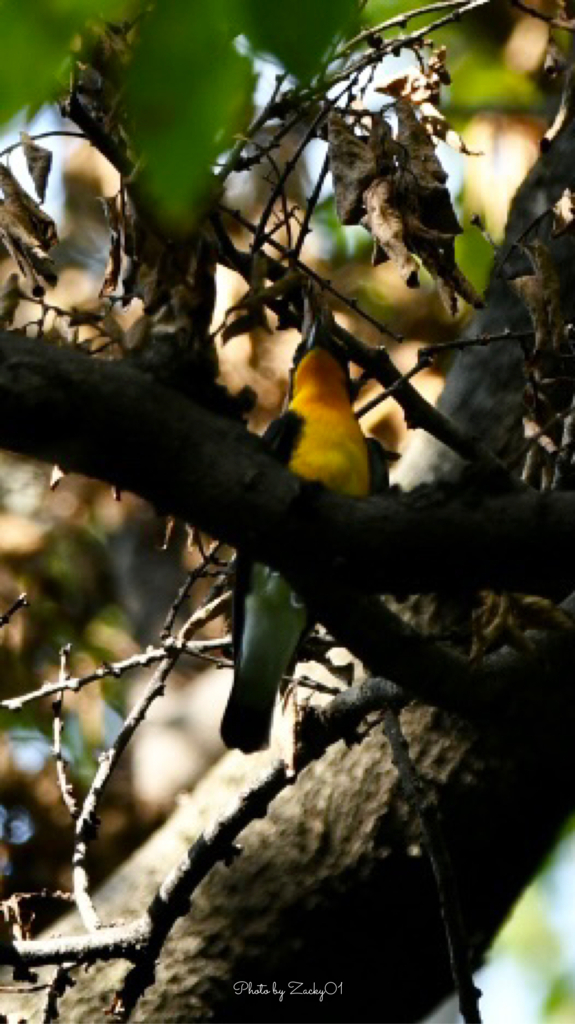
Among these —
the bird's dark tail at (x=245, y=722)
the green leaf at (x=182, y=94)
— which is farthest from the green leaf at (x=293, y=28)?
the bird's dark tail at (x=245, y=722)

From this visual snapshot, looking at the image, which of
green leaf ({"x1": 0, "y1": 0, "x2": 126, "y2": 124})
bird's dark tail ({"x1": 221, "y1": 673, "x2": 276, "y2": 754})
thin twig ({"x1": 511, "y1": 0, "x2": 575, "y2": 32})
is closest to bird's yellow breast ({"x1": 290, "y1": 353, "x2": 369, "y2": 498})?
bird's dark tail ({"x1": 221, "y1": 673, "x2": 276, "y2": 754})

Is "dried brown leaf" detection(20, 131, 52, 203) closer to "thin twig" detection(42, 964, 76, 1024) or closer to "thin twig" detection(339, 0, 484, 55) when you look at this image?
"thin twig" detection(339, 0, 484, 55)

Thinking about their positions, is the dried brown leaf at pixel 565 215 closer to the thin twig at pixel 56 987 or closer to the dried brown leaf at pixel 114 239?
the dried brown leaf at pixel 114 239

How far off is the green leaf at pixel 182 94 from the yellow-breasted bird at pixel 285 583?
222 cm

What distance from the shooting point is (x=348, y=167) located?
9.77 ft

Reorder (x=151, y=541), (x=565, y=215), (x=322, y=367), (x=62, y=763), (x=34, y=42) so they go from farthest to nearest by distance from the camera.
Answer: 1. (x=151, y=541)
2. (x=322, y=367)
3. (x=62, y=763)
4. (x=565, y=215)
5. (x=34, y=42)

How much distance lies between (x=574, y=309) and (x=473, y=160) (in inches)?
92.6

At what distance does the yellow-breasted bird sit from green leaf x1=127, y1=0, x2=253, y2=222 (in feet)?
7.29

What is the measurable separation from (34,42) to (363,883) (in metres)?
2.80

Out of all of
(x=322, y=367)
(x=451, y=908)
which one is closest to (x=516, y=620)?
(x=451, y=908)

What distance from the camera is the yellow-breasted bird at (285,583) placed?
12.2ft

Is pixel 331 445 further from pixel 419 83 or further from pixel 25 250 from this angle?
pixel 25 250

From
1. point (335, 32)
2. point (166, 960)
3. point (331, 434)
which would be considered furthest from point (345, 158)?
point (166, 960)

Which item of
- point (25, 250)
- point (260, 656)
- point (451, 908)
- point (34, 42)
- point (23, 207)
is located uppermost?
Answer: point (23, 207)
